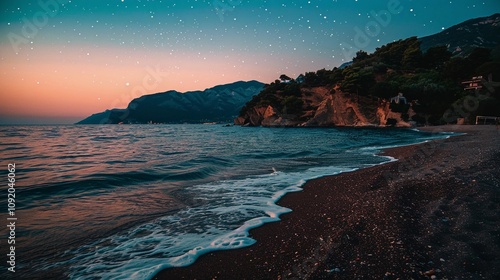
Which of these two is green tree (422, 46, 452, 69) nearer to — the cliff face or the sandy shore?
the cliff face

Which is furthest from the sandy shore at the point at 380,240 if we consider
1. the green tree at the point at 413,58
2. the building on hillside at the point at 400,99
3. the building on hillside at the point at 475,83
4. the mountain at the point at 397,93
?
the green tree at the point at 413,58

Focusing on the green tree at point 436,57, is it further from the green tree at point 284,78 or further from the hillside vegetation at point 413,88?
the green tree at point 284,78

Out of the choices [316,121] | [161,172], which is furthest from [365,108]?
[161,172]

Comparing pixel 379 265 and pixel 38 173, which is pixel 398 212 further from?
pixel 38 173

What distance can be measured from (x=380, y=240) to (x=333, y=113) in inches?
3234

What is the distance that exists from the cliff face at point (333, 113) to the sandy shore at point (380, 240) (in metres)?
66.3

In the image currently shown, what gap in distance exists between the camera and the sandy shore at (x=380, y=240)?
2.95 meters

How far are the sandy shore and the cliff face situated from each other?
66.3m

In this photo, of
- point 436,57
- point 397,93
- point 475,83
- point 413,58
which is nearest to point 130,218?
point 475,83

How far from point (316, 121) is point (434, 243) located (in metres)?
83.3

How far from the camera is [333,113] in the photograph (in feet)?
266

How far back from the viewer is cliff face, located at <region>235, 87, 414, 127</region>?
67.7m

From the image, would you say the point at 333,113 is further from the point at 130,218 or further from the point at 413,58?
the point at 130,218

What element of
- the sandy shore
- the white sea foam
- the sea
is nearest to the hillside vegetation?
the sandy shore
